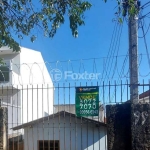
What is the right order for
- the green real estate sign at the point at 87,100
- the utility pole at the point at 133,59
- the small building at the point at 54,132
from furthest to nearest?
1. the small building at the point at 54,132
2. the green real estate sign at the point at 87,100
3. the utility pole at the point at 133,59

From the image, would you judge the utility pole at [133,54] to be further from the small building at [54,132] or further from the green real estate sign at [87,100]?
the small building at [54,132]

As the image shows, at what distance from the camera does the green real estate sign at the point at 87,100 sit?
5.98 meters

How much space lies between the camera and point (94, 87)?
5910 millimetres

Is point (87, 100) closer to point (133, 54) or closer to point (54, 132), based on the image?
point (133, 54)

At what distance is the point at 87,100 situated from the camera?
6137 mm

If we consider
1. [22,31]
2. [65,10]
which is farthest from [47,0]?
[22,31]

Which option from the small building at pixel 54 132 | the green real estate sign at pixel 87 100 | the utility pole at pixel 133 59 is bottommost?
the small building at pixel 54 132

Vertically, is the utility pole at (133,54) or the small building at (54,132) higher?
the utility pole at (133,54)

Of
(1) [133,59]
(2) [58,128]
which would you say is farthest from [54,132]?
(1) [133,59]

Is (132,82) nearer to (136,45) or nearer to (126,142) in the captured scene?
(136,45)

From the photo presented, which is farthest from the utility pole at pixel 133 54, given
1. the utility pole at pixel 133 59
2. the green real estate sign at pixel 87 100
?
the green real estate sign at pixel 87 100

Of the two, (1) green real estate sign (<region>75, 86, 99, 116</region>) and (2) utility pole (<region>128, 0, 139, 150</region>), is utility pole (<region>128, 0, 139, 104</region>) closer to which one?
(2) utility pole (<region>128, 0, 139, 150</region>)

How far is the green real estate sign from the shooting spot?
5979 mm

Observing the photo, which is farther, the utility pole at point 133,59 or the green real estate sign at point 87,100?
the green real estate sign at point 87,100
